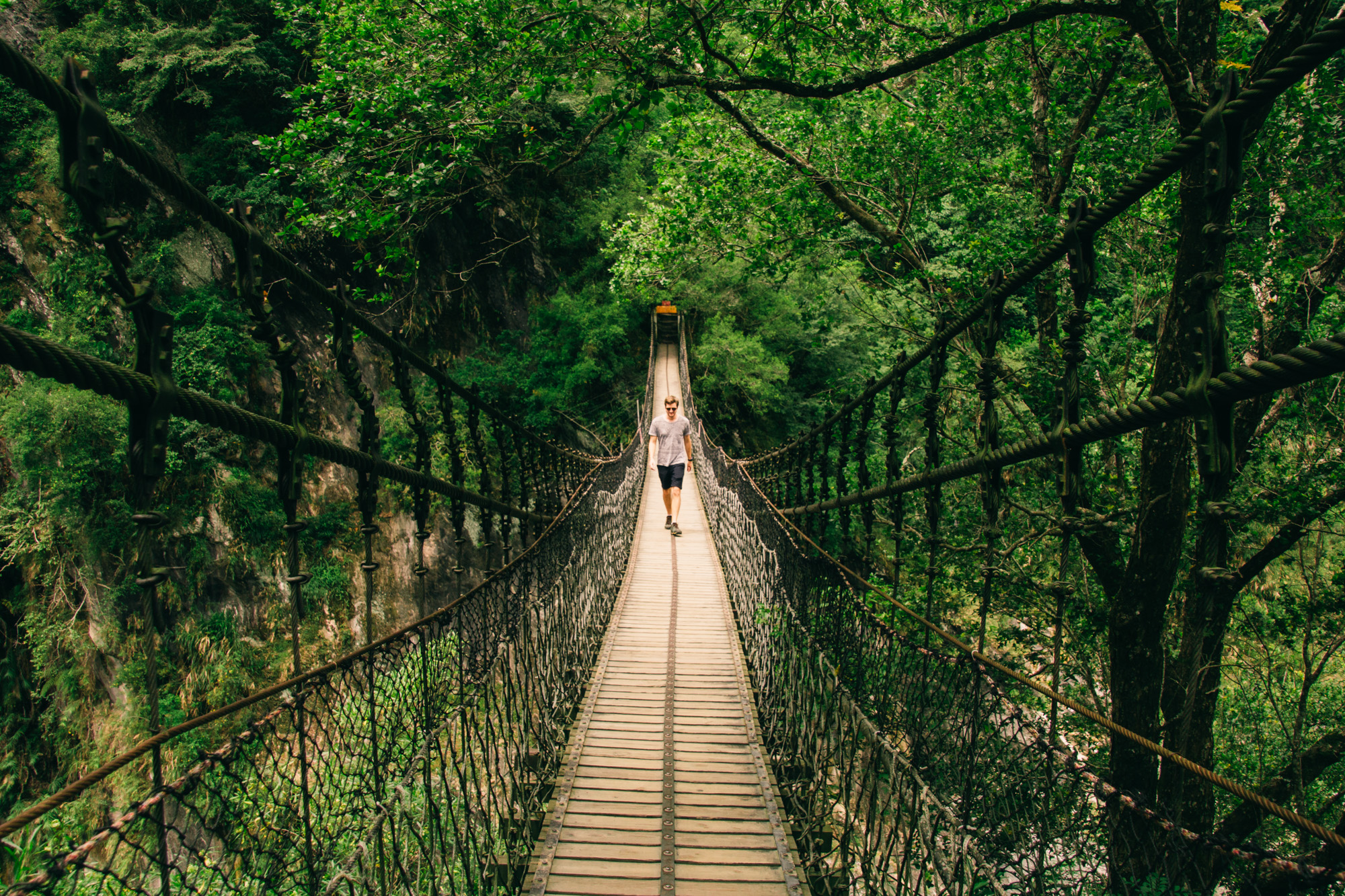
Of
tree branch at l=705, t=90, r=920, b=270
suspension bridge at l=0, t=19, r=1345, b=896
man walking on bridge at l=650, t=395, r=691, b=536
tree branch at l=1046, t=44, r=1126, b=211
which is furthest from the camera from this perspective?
man walking on bridge at l=650, t=395, r=691, b=536

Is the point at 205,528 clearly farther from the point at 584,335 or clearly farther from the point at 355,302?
the point at 584,335

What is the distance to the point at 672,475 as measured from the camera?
235 inches

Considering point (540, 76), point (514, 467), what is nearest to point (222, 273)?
point (514, 467)

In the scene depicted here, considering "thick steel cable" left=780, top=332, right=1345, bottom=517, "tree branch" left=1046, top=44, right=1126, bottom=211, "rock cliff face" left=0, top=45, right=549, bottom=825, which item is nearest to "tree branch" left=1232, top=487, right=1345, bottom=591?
"tree branch" left=1046, top=44, right=1126, bottom=211

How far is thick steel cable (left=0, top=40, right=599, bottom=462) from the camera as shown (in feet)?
2.67

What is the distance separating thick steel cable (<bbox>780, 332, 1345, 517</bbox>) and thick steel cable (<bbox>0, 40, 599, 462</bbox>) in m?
1.34

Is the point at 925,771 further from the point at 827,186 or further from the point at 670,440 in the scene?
the point at 827,186

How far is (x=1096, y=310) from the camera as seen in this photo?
492 centimetres

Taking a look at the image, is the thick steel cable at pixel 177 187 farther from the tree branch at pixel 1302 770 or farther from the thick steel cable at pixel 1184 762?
the tree branch at pixel 1302 770

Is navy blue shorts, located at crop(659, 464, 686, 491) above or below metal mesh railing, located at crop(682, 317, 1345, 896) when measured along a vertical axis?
above

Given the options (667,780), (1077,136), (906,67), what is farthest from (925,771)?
(1077,136)

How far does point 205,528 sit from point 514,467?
4552 mm

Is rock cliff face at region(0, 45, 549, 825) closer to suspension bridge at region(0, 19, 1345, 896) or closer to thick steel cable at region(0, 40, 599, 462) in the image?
suspension bridge at region(0, 19, 1345, 896)

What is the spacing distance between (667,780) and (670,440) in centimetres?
319
